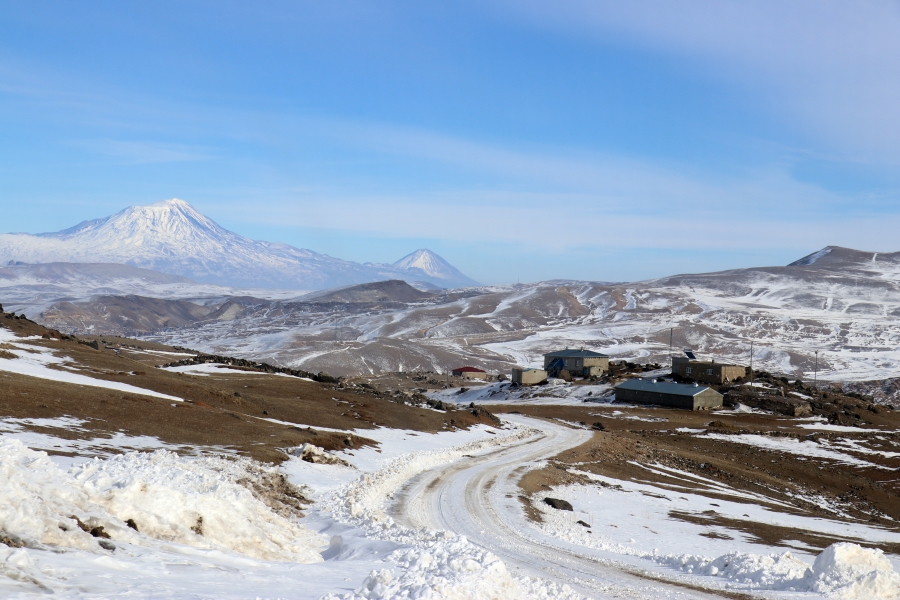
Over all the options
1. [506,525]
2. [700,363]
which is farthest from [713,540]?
[700,363]

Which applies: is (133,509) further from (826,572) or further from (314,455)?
(314,455)

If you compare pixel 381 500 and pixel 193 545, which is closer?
pixel 193 545

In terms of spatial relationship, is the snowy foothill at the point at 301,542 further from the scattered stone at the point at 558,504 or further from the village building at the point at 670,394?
the village building at the point at 670,394

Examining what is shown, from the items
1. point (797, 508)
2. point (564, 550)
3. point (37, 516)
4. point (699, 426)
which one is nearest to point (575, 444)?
point (797, 508)

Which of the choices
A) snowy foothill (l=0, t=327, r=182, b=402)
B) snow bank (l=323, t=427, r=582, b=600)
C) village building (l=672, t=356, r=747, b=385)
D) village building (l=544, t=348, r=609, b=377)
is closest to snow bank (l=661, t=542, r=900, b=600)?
snow bank (l=323, t=427, r=582, b=600)

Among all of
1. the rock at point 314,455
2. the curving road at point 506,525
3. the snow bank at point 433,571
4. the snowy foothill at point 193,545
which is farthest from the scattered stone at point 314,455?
the snowy foothill at point 193,545

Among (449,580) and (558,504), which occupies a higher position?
(449,580)

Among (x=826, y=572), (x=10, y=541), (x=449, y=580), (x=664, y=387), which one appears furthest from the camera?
(x=664, y=387)

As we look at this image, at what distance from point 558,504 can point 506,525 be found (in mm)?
7345

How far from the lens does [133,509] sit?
17656 millimetres

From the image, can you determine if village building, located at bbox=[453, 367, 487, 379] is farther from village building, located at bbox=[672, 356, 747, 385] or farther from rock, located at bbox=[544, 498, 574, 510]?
rock, located at bbox=[544, 498, 574, 510]

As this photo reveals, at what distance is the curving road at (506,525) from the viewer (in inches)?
794

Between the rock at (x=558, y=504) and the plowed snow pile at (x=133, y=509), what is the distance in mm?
15171

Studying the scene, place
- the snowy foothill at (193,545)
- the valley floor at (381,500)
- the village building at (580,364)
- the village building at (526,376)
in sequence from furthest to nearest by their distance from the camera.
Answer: the village building at (580,364), the village building at (526,376), the valley floor at (381,500), the snowy foothill at (193,545)
